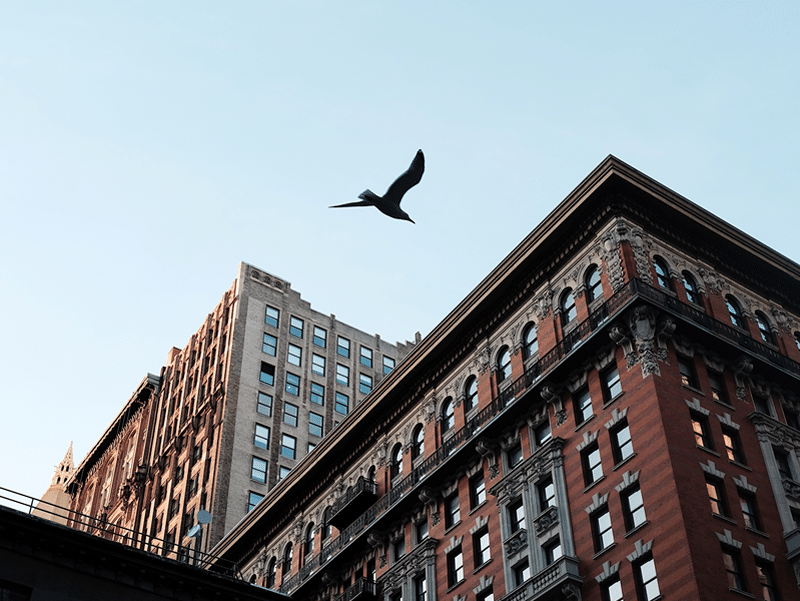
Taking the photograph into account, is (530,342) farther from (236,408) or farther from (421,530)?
(236,408)

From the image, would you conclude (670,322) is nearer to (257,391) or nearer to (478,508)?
(478,508)

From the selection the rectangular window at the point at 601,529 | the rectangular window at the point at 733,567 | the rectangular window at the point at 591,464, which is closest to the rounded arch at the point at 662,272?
the rectangular window at the point at 591,464

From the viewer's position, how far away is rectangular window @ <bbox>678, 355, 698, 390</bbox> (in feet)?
144

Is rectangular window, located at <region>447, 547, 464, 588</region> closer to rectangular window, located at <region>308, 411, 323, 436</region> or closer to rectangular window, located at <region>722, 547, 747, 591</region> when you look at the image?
rectangular window, located at <region>722, 547, 747, 591</region>

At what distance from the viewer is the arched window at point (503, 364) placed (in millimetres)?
51250

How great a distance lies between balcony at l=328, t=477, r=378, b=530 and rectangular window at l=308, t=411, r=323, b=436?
32665 mm

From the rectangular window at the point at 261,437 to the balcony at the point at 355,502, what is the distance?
96.4ft

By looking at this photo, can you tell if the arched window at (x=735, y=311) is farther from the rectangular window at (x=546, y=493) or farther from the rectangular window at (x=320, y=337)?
the rectangular window at (x=320, y=337)

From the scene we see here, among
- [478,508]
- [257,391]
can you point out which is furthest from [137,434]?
[478,508]

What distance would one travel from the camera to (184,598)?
36.2 m

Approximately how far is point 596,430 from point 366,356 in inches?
2343

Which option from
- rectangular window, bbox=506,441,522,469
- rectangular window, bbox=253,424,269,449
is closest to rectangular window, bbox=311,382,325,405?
rectangular window, bbox=253,424,269,449

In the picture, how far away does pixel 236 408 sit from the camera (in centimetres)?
8756

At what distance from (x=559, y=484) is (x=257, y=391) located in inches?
1988
